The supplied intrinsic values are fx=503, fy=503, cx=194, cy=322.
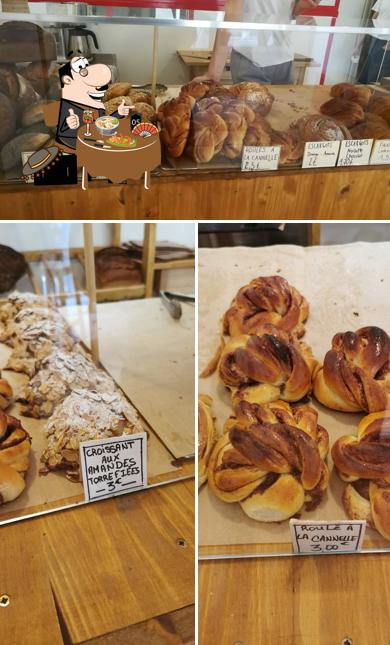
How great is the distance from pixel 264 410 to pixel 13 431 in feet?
1.61

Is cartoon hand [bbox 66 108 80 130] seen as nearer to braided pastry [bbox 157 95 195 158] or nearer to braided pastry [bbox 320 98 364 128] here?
braided pastry [bbox 157 95 195 158]

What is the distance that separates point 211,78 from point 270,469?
96 centimetres

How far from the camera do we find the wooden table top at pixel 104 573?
2.62ft

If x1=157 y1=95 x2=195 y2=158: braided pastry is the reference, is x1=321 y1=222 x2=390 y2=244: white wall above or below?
below

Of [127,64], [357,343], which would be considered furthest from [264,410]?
[127,64]

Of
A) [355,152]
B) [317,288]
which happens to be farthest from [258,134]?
[317,288]

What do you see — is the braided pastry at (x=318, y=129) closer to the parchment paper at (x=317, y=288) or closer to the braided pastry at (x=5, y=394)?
the parchment paper at (x=317, y=288)

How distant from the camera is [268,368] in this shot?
100 centimetres

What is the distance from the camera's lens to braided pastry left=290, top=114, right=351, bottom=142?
1377 mm

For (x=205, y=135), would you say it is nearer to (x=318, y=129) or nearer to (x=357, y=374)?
(x=318, y=129)

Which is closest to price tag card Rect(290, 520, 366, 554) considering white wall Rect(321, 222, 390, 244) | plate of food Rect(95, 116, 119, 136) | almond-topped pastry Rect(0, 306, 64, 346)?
white wall Rect(321, 222, 390, 244)

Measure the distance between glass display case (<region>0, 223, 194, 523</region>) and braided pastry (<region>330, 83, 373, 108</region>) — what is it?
659mm

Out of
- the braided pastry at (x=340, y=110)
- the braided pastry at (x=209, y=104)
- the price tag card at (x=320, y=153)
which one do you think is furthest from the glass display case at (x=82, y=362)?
the braided pastry at (x=340, y=110)

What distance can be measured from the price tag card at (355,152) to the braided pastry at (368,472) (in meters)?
0.78
